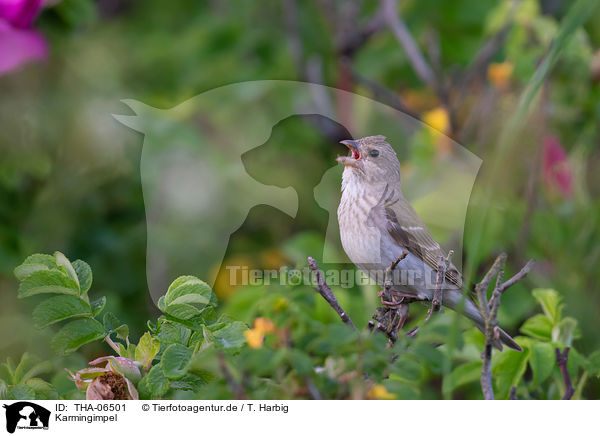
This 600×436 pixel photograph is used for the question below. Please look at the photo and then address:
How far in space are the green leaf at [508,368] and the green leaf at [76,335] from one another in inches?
14.8

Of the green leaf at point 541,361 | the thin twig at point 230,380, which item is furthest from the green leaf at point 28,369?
the green leaf at point 541,361

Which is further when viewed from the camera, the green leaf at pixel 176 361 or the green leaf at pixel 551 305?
the green leaf at pixel 551 305

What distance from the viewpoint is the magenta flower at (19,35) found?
3.27 ft

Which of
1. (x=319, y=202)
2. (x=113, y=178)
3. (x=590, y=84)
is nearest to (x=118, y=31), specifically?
(x=113, y=178)

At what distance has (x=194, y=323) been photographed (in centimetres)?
61

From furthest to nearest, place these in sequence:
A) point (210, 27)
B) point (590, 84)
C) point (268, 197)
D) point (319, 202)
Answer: point (210, 27) < point (590, 84) < point (268, 197) < point (319, 202)

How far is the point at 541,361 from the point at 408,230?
202 millimetres

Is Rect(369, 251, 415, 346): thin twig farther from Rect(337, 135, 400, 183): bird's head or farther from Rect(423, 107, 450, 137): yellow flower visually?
Rect(423, 107, 450, 137): yellow flower

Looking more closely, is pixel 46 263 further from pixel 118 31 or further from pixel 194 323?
pixel 118 31

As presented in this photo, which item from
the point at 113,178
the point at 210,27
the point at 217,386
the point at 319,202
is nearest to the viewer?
the point at 217,386

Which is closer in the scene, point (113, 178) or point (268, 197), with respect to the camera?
point (268, 197)

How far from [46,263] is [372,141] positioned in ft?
0.93

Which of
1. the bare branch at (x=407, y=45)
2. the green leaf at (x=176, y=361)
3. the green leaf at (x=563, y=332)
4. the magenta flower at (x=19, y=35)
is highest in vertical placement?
the bare branch at (x=407, y=45)
